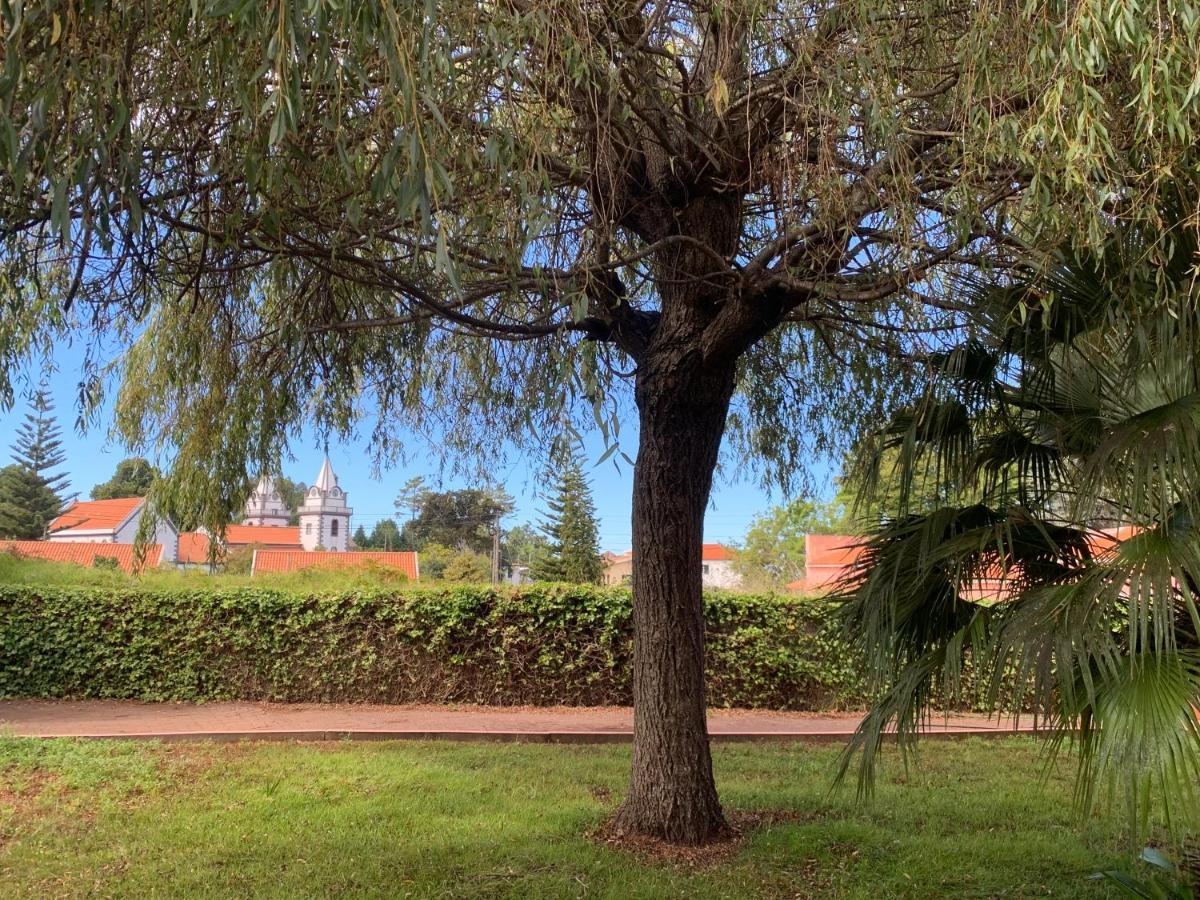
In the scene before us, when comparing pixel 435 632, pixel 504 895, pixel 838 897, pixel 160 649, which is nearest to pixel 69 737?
pixel 160 649

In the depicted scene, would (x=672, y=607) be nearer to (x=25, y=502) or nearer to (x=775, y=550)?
(x=775, y=550)

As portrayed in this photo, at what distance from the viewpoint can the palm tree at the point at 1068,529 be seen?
322 cm

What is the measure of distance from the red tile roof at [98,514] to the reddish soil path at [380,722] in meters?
50.3

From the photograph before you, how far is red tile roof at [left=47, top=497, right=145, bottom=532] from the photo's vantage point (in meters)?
56.9

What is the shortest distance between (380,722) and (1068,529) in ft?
27.8

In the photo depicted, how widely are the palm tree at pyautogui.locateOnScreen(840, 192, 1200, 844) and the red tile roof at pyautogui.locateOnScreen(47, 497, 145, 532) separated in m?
59.9

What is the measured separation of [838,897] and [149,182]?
17.0 ft

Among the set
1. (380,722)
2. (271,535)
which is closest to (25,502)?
(271,535)

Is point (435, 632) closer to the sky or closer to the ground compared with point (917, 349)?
closer to the ground

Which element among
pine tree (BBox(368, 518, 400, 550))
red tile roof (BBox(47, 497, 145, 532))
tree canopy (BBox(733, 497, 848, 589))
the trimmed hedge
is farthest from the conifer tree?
the trimmed hedge

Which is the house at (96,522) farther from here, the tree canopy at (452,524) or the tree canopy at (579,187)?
the tree canopy at (579,187)

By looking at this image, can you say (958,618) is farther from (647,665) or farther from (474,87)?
(474,87)

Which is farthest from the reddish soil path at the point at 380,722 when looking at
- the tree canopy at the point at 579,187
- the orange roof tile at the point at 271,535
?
the orange roof tile at the point at 271,535

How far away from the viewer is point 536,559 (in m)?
36.9
